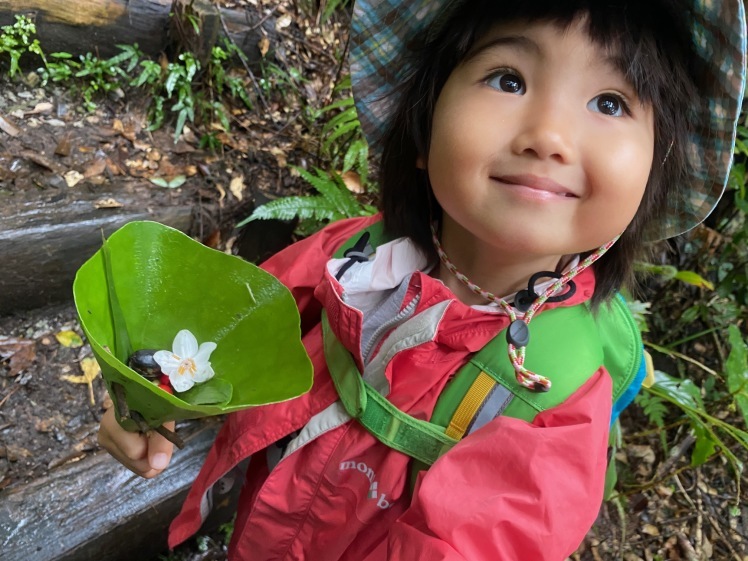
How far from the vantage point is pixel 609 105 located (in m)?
1.27

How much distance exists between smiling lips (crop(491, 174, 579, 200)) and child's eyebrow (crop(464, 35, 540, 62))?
0.99 feet

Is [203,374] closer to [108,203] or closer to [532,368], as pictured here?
[532,368]

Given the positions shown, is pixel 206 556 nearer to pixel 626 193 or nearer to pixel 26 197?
pixel 26 197

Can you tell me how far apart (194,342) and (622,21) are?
1233mm

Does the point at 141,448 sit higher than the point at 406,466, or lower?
lower

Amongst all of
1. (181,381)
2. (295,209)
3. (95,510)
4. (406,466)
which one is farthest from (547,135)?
(95,510)

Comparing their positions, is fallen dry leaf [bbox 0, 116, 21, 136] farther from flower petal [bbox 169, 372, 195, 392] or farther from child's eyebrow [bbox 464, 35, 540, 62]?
child's eyebrow [bbox 464, 35, 540, 62]

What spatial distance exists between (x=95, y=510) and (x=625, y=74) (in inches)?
92.9

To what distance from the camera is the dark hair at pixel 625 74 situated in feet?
4.12

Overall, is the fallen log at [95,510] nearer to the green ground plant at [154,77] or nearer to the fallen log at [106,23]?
the green ground plant at [154,77]

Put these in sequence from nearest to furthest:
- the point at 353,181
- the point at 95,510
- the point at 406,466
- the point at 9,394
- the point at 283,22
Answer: the point at 406,466, the point at 95,510, the point at 9,394, the point at 353,181, the point at 283,22

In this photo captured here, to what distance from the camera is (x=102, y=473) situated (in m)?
2.32

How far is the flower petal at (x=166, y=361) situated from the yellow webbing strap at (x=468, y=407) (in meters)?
0.65

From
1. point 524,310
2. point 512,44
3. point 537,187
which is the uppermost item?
point 512,44
